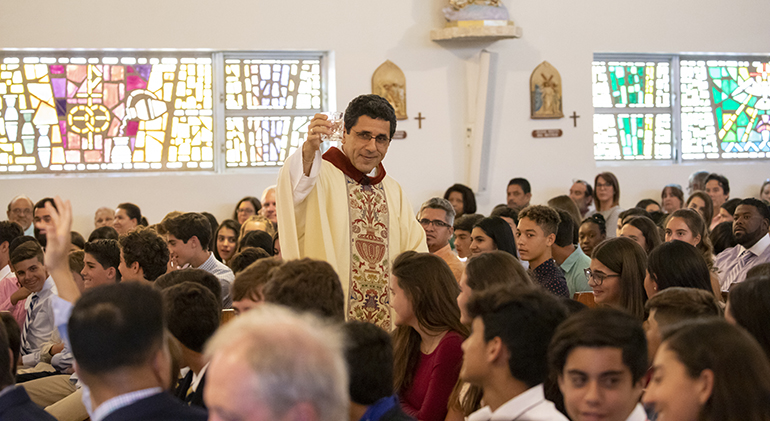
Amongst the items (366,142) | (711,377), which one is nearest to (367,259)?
(366,142)

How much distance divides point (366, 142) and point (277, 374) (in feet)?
7.87

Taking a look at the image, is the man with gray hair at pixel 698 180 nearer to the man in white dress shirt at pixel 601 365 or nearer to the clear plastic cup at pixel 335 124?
the clear plastic cup at pixel 335 124

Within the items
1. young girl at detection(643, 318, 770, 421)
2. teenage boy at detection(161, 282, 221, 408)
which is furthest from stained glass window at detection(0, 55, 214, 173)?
young girl at detection(643, 318, 770, 421)

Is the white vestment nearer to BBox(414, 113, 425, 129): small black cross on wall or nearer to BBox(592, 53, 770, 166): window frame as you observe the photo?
BBox(414, 113, 425, 129): small black cross on wall

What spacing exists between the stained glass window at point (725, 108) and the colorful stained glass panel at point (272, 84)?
5.11 metres

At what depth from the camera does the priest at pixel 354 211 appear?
3559mm

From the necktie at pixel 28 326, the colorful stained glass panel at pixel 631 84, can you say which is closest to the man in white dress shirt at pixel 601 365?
the necktie at pixel 28 326

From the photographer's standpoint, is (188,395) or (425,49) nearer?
(188,395)

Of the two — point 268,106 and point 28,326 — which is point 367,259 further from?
point 268,106

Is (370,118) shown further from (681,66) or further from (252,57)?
(681,66)

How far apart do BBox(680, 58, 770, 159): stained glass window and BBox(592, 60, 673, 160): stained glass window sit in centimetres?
28

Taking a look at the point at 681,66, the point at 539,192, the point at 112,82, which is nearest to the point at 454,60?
the point at 539,192

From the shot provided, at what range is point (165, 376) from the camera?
199 centimetres

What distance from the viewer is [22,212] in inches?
335
